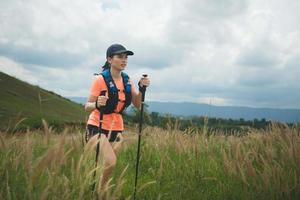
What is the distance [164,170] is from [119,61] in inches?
76.4

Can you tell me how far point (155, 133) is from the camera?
9297 millimetres

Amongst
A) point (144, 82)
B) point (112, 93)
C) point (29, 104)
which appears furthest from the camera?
point (29, 104)

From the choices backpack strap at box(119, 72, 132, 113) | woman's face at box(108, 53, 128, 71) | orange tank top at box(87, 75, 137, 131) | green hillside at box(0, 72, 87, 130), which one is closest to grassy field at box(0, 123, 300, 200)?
orange tank top at box(87, 75, 137, 131)

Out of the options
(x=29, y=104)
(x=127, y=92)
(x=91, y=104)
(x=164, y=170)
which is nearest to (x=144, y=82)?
(x=127, y=92)

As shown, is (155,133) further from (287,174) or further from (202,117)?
(287,174)

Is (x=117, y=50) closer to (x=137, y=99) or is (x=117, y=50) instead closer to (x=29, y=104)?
(x=137, y=99)

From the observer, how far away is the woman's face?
268 inches

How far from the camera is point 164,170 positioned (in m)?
7.02

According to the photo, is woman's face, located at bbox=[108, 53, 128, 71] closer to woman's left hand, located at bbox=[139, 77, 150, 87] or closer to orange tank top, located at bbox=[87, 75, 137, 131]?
orange tank top, located at bbox=[87, 75, 137, 131]

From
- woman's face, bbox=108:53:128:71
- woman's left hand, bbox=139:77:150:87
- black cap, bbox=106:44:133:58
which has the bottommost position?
woman's left hand, bbox=139:77:150:87

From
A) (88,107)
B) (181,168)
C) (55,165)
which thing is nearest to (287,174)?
(181,168)

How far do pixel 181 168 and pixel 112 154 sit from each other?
5.43 feet

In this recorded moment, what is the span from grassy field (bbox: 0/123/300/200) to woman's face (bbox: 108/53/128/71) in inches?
50.2

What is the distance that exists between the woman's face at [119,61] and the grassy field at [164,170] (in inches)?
50.2
